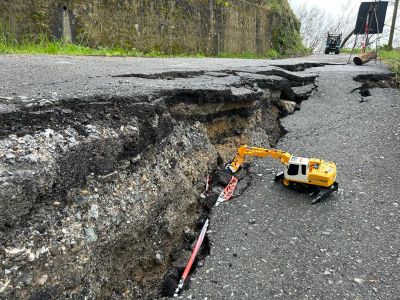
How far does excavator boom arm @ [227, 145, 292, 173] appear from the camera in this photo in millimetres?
3025

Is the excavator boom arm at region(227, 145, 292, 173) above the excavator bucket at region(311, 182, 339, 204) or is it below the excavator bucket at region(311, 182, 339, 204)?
above

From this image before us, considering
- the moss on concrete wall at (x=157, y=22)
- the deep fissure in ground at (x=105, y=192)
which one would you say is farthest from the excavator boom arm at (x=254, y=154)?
the moss on concrete wall at (x=157, y=22)

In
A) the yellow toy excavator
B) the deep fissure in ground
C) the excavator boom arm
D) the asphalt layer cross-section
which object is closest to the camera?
the deep fissure in ground

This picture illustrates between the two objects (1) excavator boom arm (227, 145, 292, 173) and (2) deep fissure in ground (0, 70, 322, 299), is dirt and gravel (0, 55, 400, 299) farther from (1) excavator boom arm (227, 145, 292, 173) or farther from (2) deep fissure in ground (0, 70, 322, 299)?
(1) excavator boom arm (227, 145, 292, 173)

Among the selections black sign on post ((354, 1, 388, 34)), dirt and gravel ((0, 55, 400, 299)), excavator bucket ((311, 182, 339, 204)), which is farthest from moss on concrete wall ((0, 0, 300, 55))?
excavator bucket ((311, 182, 339, 204))

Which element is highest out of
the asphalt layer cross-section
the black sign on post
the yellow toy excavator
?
the black sign on post

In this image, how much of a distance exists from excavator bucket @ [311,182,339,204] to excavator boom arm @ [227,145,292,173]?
0.38 meters

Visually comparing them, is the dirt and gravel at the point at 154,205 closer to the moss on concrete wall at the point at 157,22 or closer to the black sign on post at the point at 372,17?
the moss on concrete wall at the point at 157,22

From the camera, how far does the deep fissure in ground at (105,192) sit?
151 cm

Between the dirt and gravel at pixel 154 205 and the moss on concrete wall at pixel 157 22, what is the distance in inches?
140

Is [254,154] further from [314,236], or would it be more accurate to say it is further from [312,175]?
[314,236]

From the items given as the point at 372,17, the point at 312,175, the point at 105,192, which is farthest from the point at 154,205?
the point at 372,17

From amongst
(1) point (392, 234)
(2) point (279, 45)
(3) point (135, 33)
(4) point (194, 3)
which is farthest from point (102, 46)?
(2) point (279, 45)

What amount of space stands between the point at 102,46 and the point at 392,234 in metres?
6.61
